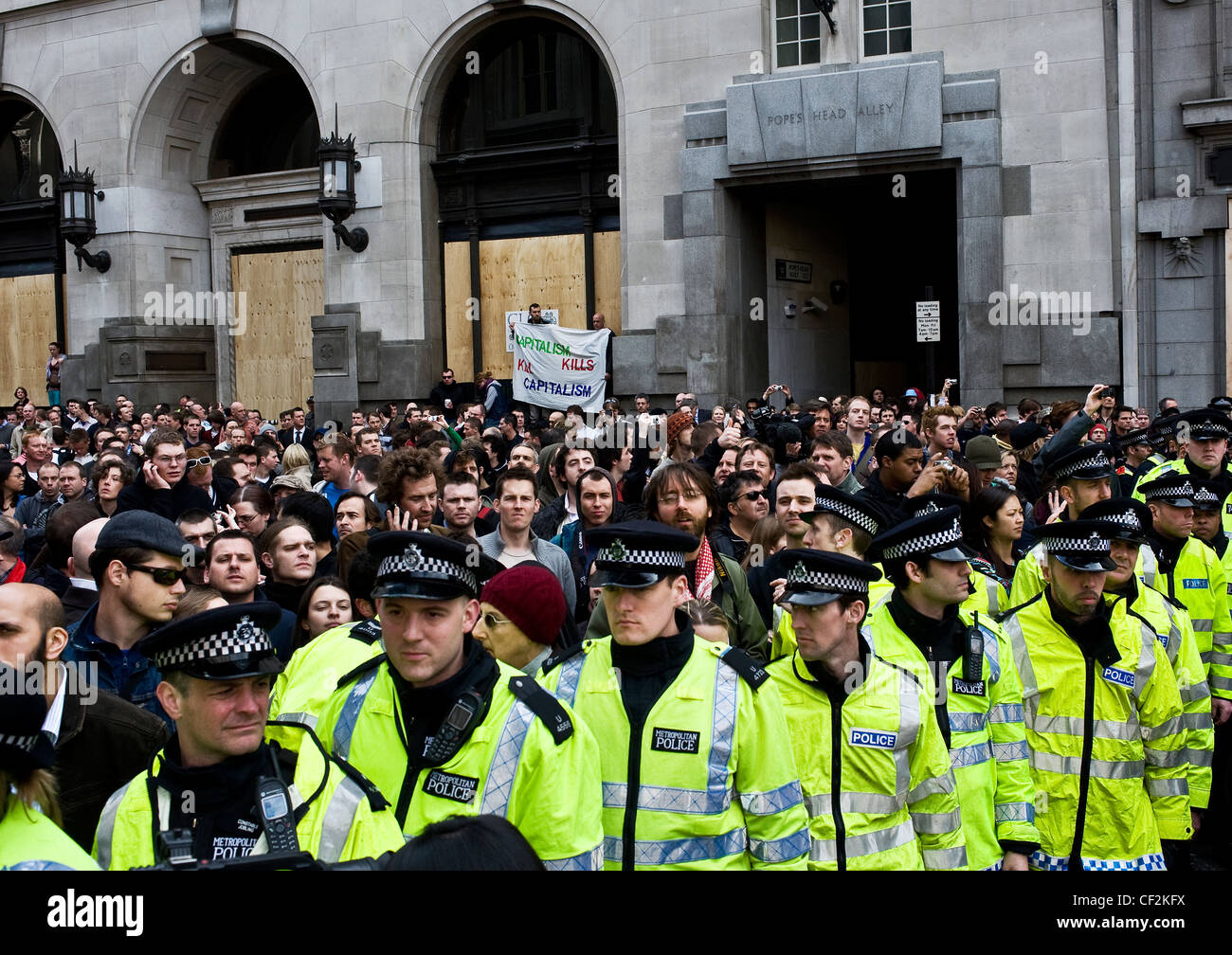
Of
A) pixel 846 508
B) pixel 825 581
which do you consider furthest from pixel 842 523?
pixel 825 581

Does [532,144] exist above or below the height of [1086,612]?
above

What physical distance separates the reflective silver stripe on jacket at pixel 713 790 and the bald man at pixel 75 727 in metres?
1.46

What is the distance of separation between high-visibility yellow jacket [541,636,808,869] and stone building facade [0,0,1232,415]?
1501 centimetres

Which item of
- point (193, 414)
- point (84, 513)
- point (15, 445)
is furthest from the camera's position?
point (193, 414)

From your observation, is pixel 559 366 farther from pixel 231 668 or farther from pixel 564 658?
pixel 231 668

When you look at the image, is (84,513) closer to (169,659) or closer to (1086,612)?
(169,659)

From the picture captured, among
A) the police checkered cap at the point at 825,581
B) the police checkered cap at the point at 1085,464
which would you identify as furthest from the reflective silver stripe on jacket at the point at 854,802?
the police checkered cap at the point at 1085,464

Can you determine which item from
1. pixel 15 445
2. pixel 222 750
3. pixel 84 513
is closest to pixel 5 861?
pixel 222 750

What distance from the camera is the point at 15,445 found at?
1648cm

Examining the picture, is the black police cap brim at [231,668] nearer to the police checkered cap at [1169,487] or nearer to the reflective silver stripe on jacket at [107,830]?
the reflective silver stripe on jacket at [107,830]

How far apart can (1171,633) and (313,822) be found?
4.14m

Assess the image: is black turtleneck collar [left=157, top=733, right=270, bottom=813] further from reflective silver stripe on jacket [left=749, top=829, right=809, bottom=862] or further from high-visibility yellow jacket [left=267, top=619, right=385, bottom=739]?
reflective silver stripe on jacket [left=749, top=829, right=809, bottom=862]

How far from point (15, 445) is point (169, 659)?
14.7 meters

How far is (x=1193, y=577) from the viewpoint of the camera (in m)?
7.45
